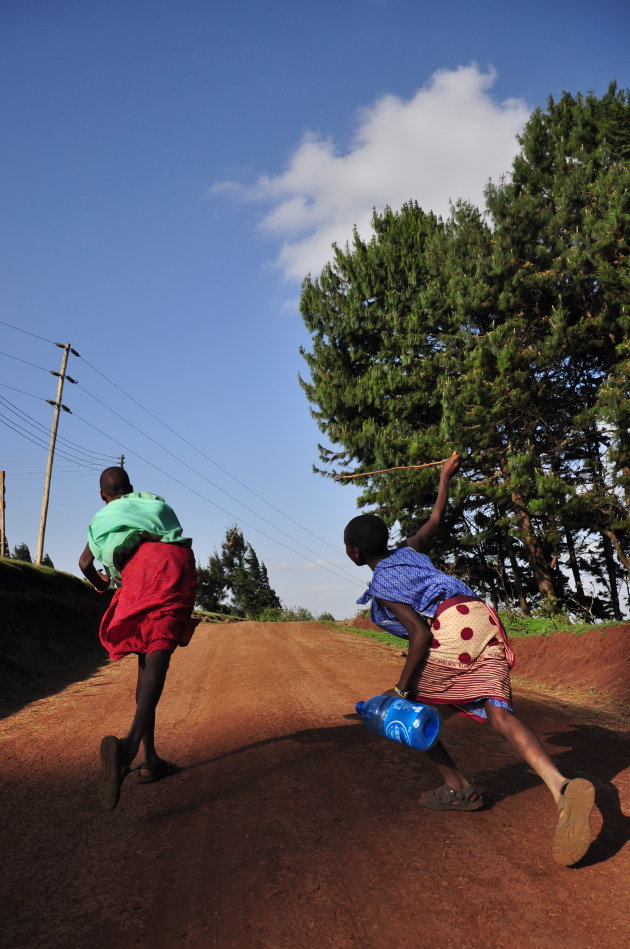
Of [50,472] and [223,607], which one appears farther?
[223,607]

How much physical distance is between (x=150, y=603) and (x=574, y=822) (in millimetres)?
2382

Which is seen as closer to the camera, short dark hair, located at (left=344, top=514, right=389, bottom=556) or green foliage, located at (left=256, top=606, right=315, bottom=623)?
short dark hair, located at (left=344, top=514, right=389, bottom=556)

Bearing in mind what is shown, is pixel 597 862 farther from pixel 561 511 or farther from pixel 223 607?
pixel 223 607

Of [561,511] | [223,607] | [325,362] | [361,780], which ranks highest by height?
[325,362]

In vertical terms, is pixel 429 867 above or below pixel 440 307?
below

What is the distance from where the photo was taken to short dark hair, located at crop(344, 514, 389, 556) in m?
3.18

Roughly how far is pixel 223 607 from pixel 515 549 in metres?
53.7

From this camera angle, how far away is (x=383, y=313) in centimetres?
2072

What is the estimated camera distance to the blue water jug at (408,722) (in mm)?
2768

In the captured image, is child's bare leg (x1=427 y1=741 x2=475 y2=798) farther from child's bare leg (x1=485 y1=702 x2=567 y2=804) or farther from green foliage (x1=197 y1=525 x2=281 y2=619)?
green foliage (x1=197 y1=525 x2=281 y2=619)

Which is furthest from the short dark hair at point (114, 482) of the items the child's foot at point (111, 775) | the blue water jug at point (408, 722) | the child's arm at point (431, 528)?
the blue water jug at point (408, 722)

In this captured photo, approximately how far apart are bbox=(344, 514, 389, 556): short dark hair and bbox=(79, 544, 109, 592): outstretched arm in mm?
1641

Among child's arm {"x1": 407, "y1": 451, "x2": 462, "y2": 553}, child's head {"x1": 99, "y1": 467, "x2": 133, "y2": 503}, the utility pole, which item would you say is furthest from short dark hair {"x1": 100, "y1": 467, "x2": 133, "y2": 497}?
the utility pole

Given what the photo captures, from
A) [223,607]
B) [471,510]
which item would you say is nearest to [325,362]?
[471,510]
